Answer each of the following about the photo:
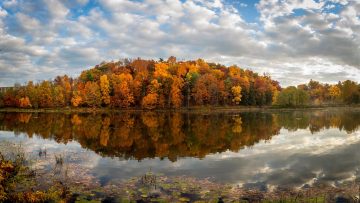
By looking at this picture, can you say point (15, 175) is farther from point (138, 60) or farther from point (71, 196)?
point (138, 60)

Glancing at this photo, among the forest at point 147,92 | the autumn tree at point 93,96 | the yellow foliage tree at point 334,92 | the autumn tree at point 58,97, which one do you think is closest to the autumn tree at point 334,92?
the yellow foliage tree at point 334,92

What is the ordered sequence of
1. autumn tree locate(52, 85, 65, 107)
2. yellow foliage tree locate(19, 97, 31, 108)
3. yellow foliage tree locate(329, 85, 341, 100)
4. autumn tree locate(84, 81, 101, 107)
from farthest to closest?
yellow foliage tree locate(329, 85, 341, 100) → autumn tree locate(52, 85, 65, 107) → yellow foliage tree locate(19, 97, 31, 108) → autumn tree locate(84, 81, 101, 107)

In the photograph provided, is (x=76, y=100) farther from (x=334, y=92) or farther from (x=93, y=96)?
(x=334, y=92)

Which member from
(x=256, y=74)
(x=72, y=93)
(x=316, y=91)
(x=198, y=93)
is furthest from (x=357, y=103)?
(x=72, y=93)

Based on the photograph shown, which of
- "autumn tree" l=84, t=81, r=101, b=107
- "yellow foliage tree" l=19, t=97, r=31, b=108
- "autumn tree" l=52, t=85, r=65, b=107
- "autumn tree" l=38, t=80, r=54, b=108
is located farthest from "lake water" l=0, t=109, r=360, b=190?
"yellow foliage tree" l=19, t=97, r=31, b=108

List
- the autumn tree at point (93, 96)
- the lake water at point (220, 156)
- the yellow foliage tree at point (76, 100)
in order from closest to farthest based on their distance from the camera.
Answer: the lake water at point (220, 156), the autumn tree at point (93, 96), the yellow foliage tree at point (76, 100)

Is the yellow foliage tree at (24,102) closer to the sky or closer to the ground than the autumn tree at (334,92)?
closer to the ground

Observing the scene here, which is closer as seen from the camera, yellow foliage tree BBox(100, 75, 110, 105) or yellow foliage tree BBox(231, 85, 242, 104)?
yellow foliage tree BBox(100, 75, 110, 105)

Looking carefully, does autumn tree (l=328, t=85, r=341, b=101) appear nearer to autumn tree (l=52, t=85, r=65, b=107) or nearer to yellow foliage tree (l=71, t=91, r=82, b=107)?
yellow foliage tree (l=71, t=91, r=82, b=107)

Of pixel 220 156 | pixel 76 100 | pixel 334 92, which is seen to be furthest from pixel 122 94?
pixel 334 92

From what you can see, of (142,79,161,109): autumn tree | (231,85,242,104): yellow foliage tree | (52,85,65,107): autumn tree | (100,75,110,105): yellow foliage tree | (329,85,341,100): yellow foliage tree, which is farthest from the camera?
(329,85,341,100): yellow foliage tree

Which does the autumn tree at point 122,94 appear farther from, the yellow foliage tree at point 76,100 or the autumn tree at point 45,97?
the autumn tree at point 45,97

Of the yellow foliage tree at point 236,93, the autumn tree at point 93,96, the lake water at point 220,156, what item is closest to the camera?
the lake water at point 220,156

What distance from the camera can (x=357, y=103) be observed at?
478 feet
